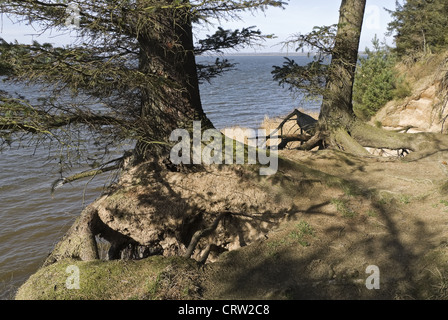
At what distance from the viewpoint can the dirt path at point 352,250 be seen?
4.25m

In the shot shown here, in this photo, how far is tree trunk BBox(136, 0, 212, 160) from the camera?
5.98 m

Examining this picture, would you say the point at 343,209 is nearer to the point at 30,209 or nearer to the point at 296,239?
the point at 296,239

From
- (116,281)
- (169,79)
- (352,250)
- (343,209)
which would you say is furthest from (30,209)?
(352,250)

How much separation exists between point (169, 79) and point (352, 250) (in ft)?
13.1

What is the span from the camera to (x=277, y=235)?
18.4 feet

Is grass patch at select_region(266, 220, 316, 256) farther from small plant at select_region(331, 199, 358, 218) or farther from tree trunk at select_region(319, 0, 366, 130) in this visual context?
tree trunk at select_region(319, 0, 366, 130)

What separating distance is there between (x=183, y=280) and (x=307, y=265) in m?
1.74

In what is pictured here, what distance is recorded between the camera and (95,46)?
19.7 feet

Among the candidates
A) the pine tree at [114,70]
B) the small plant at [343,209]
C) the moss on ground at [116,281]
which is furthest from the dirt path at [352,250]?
the pine tree at [114,70]

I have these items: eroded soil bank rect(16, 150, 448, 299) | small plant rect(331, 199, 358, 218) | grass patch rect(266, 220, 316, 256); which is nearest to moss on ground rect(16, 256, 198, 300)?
eroded soil bank rect(16, 150, 448, 299)

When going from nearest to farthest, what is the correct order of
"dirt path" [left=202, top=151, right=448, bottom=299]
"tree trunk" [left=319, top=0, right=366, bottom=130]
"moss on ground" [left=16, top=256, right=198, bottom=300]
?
1. "dirt path" [left=202, top=151, right=448, bottom=299]
2. "moss on ground" [left=16, top=256, right=198, bottom=300]
3. "tree trunk" [left=319, top=0, right=366, bottom=130]

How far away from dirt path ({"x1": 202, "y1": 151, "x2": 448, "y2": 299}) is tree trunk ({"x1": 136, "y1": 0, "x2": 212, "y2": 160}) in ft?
8.12

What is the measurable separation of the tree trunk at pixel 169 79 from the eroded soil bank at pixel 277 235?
85cm

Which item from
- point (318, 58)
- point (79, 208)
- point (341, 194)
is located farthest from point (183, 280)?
point (79, 208)
